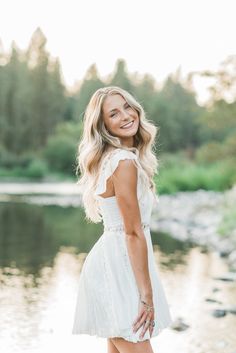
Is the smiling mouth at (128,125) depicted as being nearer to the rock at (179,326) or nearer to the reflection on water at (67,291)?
the reflection on water at (67,291)

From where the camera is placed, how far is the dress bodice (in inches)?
119

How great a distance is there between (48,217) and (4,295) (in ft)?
31.1

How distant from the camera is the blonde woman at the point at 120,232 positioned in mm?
2998

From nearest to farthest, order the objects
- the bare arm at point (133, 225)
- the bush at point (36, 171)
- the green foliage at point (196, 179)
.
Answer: the bare arm at point (133, 225) < the green foliage at point (196, 179) < the bush at point (36, 171)

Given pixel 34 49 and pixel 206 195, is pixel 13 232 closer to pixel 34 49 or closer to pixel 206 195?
pixel 206 195

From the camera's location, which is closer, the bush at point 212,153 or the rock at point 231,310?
the rock at point 231,310

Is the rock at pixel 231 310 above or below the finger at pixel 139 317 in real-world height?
below

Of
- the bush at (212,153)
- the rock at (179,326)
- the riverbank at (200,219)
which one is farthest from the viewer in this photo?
the bush at (212,153)

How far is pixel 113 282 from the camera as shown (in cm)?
306

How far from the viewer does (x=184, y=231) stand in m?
14.3

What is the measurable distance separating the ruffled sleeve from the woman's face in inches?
6.3

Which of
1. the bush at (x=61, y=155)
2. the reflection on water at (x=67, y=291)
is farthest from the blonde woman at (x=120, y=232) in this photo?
the bush at (x=61, y=155)

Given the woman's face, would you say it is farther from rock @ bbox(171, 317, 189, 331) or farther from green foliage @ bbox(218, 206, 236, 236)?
green foliage @ bbox(218, 206, 236, 236)

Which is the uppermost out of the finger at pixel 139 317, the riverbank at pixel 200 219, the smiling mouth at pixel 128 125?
the smiling mouth at pixel 128 125
